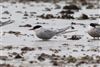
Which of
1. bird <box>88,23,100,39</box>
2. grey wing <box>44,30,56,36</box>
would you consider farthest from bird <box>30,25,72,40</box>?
bird <box>88,23,100,39</box>

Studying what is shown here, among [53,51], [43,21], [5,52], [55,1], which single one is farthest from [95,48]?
[55,1]

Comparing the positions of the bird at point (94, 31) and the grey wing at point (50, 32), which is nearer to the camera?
the grey wing at point (50, 32)

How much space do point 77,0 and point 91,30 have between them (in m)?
22.7

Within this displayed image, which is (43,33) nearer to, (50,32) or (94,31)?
(50,32)

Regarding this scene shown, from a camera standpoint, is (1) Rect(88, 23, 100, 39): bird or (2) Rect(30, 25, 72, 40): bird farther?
(1) Rect(88, 23, 100, 39): bird

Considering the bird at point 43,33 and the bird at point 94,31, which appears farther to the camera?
the bird at point 94,31

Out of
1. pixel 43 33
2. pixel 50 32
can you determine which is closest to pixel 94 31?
pixel 50 32

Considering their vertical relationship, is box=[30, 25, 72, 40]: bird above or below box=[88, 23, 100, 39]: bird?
above

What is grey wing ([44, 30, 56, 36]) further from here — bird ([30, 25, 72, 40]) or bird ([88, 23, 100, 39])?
bird ([88, 23, 100, 39])

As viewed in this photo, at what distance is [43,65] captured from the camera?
449 inches

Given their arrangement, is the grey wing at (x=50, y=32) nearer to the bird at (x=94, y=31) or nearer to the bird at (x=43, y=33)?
the bird at (x=43, y=33)

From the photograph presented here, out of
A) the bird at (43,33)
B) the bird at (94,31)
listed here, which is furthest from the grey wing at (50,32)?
the bird at (94,31)

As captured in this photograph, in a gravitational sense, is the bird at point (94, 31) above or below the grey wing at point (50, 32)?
below

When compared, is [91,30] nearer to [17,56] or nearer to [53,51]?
[53,51]
